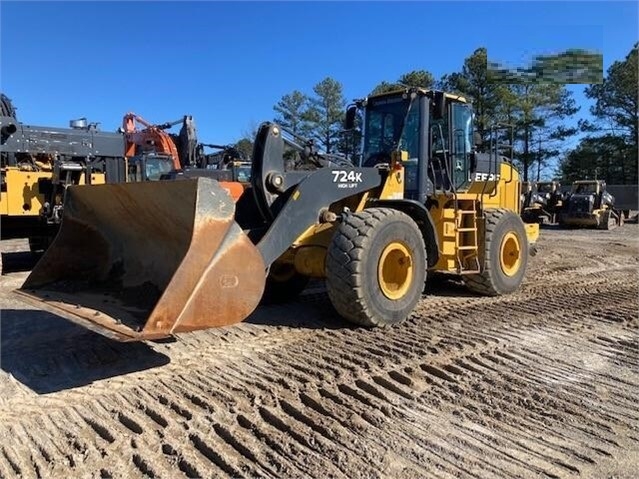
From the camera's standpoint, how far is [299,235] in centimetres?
504

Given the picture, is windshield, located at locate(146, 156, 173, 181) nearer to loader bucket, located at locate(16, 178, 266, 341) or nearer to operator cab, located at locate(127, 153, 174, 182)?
operator cab, located at locate(127, 153, 174, 182)

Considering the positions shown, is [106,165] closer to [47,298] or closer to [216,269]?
[47,298]

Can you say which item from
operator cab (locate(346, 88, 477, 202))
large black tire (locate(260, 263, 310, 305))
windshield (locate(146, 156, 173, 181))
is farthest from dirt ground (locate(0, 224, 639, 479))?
windshield (locate(146, 156, 173, 181))

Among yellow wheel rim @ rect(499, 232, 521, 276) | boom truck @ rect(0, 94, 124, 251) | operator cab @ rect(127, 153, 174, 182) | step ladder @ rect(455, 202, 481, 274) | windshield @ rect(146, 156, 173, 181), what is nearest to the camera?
step ladder @ rect(455, 202, 481, 274)

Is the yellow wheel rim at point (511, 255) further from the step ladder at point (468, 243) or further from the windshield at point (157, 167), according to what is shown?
the windshield at point (157, 167)

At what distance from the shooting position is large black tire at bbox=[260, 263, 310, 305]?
20.4 feet

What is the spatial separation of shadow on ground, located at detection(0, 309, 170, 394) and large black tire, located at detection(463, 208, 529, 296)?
4027 mm

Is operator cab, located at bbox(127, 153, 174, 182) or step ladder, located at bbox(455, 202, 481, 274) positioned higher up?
operator cab, located at bbox(127, 153, 174, 182)

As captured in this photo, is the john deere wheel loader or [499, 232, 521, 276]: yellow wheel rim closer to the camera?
the john deere wheel loader

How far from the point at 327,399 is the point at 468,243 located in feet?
12.3

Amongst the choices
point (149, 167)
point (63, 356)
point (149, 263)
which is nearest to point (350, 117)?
point (149, 263)

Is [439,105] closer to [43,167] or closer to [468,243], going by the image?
[468,243]

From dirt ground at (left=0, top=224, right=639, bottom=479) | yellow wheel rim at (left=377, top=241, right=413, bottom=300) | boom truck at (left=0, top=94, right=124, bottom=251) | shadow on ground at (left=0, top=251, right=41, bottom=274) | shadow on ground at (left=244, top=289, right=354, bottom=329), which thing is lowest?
dirt ground at (left=0, top=224, right=639, bottom=479)

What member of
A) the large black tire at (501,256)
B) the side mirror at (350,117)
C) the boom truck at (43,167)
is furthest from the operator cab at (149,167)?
the large black tire at (501,256)
